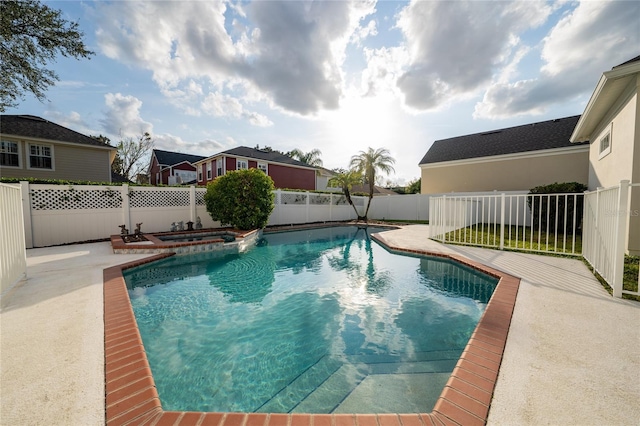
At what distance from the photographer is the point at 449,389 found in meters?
1.92

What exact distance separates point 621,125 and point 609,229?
14.6 feet

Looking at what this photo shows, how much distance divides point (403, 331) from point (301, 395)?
1730 mm

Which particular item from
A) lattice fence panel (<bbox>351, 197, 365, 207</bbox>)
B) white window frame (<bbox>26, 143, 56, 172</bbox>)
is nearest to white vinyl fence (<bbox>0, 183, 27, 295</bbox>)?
white window frame (<bbox>26, 143, 56, 172</bbox>)

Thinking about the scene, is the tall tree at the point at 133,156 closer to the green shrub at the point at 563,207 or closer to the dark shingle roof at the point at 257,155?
the dark shingle roof at the point at 257,155

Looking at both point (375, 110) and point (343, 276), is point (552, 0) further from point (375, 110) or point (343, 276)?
point (343, 276)

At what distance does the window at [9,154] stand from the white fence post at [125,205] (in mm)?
8568

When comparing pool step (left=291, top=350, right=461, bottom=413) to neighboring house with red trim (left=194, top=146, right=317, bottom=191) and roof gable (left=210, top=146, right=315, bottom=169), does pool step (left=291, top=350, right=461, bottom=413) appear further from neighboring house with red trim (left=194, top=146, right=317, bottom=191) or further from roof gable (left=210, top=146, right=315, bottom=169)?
roof gable (left=210, top=146, right=315, bottom=169)

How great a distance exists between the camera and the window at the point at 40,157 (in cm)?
1315

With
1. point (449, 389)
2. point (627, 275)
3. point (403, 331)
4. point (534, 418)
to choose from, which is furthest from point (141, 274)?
point (627, 275)

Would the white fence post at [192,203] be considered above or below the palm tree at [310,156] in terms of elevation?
below

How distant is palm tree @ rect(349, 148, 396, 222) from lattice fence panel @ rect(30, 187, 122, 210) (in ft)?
46.7

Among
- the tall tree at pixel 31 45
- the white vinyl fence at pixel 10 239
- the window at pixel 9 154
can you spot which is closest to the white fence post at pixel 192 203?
the tall tree at pixel 31 45

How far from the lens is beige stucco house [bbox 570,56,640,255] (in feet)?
17.6

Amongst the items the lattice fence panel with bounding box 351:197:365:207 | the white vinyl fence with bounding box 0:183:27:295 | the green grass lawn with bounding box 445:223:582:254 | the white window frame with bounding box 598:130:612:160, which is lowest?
the green grass lawn with bounding box 445:223:582:254
